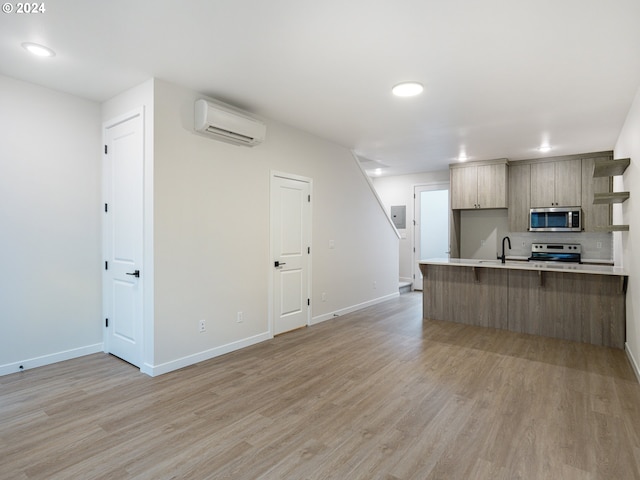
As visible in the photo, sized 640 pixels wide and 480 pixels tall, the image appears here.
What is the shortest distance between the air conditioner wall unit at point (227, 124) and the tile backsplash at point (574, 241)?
542cm

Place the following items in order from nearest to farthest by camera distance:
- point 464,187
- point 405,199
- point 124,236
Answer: point 124,236 < point 464,187 < point 405,199

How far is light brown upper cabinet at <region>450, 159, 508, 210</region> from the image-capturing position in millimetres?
6574

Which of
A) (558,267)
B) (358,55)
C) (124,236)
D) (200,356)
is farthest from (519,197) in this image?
(124,236)

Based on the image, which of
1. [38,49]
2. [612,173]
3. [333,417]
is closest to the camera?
[333,417]

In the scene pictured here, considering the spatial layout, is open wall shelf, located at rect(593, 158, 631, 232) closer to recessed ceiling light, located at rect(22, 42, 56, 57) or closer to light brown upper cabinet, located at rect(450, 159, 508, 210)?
light brown upper cabinet, located at rect(450, 159, 508, 210)

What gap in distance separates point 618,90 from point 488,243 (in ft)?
13.6

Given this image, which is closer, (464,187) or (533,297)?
(533,297)

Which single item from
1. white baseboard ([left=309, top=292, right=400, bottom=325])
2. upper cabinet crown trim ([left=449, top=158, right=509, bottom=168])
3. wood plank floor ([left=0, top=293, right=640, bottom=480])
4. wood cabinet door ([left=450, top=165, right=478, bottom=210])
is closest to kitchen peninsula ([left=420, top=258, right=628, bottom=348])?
wood plank floor ([left=0, top=293, right=640, bottom=480])

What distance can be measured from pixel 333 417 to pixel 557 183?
5.93m

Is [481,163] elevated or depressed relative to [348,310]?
elevated

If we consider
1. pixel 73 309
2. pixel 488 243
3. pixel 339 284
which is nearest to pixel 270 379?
pixel 73 309

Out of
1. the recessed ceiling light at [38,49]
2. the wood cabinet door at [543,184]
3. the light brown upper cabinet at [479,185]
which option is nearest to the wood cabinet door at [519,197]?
the wood cabinet door at [543,184]

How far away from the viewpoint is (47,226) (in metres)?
3.48

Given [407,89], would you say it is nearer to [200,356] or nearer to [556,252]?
[200,356]
